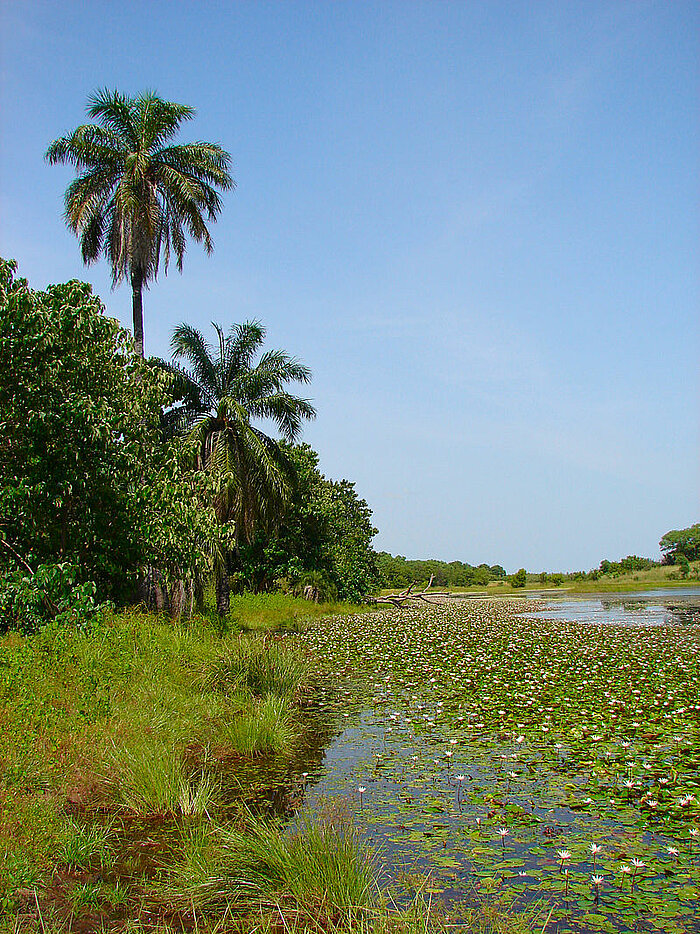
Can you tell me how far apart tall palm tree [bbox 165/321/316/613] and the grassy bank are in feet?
44.6

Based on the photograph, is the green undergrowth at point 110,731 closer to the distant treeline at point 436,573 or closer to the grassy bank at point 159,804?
the grassy bank at point 159,804

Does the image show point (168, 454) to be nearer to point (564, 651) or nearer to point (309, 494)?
point (564, 651)

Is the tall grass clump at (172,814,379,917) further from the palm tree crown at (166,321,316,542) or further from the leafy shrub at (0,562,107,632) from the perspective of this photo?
the palm tree crown at (166,321,316,542)

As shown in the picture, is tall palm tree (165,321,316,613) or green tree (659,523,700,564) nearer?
tall palm tree (165,321,316,613)

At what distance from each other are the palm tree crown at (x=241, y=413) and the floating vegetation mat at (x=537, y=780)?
34.5ft

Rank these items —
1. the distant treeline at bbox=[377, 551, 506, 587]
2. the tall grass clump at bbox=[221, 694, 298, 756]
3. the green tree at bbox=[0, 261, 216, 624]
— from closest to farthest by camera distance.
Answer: the tall grass clump at bbox=[221, 694, 298, 756] → the green tree at bbox=[0, 261, 216, 624] → the distant treeline at bbox=[377, 551, 506, 587]

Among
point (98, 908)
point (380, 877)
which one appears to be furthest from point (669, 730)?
point (98, 908)

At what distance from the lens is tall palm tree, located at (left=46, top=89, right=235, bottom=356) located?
2298 cm

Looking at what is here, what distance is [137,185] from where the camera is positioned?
23.4m

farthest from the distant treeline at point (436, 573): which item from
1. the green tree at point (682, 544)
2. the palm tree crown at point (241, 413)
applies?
the palm tree crown at point (241, 413)

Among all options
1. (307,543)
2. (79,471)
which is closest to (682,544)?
(307,543)

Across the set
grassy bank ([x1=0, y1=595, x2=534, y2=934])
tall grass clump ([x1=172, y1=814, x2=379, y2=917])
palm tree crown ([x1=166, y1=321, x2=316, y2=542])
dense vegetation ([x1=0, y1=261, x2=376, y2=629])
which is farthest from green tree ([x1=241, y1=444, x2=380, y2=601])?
tall grass clump ([x1=172, y1=814, x2=379, y2=917])

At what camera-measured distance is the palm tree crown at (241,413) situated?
25469 mm

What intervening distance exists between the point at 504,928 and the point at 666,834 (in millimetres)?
2729
